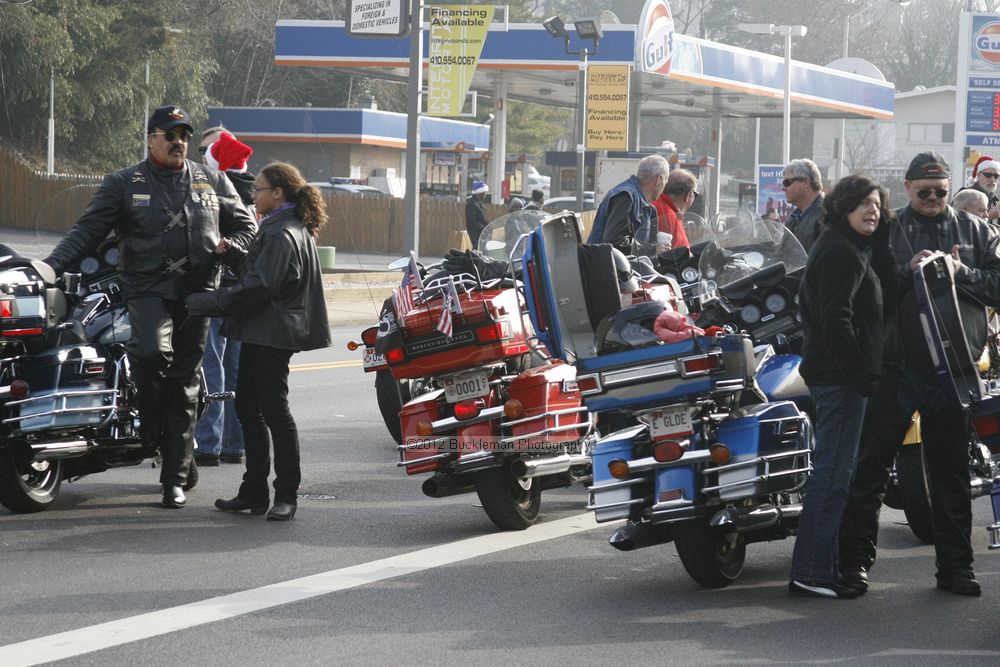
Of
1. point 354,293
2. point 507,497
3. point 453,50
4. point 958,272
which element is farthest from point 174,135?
point 453,50

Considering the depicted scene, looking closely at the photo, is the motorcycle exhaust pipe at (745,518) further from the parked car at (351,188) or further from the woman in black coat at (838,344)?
the parked car at (351,188)

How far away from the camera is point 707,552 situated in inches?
263

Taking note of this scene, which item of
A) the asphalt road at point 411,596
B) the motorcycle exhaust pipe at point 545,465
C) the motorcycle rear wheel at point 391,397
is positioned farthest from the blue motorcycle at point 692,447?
the motorcycle rear wheel at point 391,397

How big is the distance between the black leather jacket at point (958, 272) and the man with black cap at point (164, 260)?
360 cm

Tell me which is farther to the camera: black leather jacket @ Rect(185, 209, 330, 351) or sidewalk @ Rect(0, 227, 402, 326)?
sidewalk @ Rect(0, 227, 402, 326)

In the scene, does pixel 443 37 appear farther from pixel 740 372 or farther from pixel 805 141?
pixel 805 141

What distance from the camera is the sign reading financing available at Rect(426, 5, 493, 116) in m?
28.1

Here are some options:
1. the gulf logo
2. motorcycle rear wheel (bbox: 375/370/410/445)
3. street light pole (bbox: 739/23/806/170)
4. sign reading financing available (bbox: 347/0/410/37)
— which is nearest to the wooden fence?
street light pole (bbox: 739/23/806/170)

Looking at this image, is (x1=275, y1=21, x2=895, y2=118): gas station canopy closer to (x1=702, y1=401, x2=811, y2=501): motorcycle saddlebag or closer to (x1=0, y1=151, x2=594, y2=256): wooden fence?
(x1=0, y1=151, x2=594, y2=256): wooden fence

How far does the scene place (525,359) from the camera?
8.12 metres

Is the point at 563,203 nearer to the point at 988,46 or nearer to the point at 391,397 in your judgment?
the point at 988,46

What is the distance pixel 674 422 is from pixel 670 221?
4576mm

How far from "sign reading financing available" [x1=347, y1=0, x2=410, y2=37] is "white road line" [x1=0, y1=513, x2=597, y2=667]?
16578 mm

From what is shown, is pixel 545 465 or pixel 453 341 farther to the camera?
pixel 545 465
